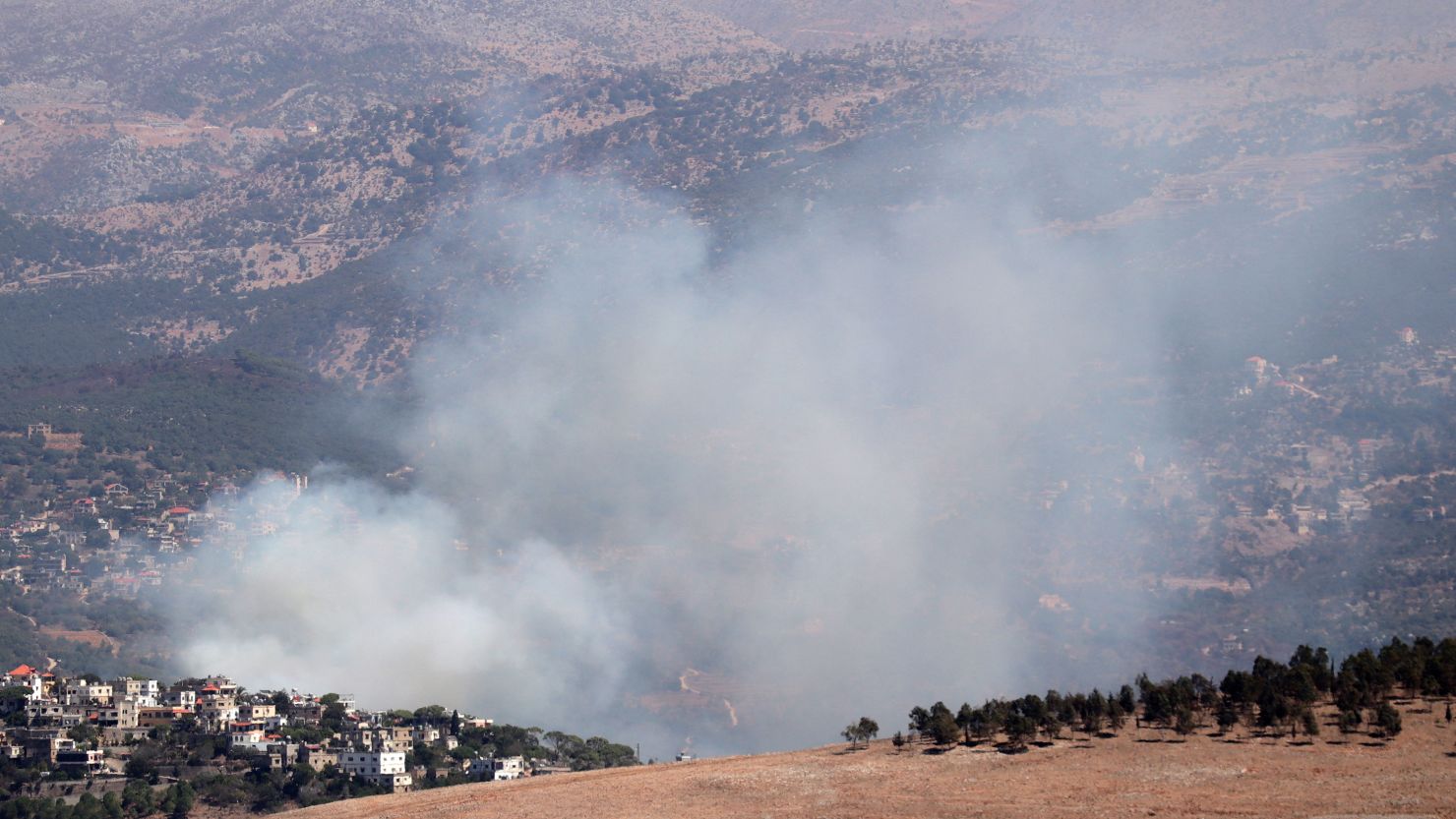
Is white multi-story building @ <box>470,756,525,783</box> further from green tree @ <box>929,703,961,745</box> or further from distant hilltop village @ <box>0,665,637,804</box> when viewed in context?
green tree @ <box>929,703,961,745</box>

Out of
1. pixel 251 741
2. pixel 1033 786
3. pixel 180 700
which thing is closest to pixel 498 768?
pixel 251 741

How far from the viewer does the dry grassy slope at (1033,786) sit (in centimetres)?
5125

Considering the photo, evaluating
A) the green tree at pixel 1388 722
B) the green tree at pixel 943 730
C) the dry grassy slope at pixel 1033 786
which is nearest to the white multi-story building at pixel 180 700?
the dry grassy slope at pixel 1033 786

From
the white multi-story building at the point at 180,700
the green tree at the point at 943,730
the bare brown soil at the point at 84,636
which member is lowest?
the green tree at the point at 943,730

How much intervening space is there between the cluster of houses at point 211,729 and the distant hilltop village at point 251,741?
0.23ft

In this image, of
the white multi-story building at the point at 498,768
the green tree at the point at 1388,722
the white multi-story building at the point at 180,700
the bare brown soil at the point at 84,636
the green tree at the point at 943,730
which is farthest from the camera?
the bare brown soil at the point at 84,636

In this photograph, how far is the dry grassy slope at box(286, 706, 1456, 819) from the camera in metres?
51.2

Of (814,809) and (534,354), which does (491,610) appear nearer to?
(534,354)

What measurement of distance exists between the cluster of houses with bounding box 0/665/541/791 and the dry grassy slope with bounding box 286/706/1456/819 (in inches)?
737

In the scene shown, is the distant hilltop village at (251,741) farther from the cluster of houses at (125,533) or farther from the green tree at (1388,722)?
the green tree at (1388,722)

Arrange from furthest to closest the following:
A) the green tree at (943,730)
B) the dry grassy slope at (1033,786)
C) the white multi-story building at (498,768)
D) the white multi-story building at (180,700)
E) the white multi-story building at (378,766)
A: 1. the white multi-story building at (180,700)
2. the white multi-story building at (498,768)
3. the white multi-story building at (378,766)
4. the green tree at (943,730)
5. the dry grassy slope at (1033,786)

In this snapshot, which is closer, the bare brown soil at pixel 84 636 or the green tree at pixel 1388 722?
the green tree at pixel 1388 722

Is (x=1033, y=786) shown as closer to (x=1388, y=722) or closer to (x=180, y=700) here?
(x=1388, y=722)

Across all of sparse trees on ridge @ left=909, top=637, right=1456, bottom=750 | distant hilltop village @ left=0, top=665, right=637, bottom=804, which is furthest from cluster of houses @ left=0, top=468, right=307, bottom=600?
sparse trees on ridge @ left=909, top=637, right=1456, bottom=750
